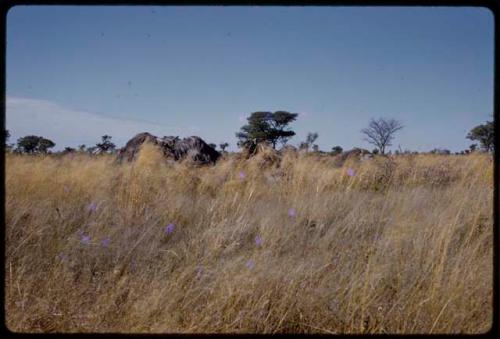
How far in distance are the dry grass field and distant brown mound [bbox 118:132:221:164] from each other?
9.43 ft

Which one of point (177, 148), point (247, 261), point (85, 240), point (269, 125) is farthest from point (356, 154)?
point (269, 125)

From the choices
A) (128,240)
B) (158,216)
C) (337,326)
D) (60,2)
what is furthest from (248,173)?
(60,2)

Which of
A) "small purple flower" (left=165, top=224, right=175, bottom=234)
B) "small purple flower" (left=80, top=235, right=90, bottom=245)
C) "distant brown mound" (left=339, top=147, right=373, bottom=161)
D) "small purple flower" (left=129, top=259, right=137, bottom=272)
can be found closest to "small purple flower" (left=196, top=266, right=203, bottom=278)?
"small purple flower" (left=129, top=259, right=137, bottom=272)

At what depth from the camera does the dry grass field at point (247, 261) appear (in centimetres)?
201

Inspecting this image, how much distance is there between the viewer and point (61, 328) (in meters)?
1.98

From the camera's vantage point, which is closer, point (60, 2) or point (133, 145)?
point (60, 2)

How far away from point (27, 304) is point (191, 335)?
998 millimetres

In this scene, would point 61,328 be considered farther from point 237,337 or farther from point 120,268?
point 237,337

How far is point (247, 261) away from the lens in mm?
2518

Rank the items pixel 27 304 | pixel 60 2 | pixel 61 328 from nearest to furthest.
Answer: pixel 60 2 < pixel 61 328 < pixel 27 304

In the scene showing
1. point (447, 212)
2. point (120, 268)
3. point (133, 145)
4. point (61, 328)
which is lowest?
point (61, 328)

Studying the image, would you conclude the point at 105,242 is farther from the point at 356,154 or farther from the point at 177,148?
the point at 356,154

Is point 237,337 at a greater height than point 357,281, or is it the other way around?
point 357,281

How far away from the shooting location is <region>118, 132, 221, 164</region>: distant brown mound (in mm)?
7447
